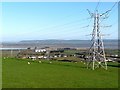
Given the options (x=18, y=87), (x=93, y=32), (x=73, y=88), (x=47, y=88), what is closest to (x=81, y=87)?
(x=73, y=88)

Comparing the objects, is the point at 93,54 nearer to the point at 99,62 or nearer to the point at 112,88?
the point at 99,62

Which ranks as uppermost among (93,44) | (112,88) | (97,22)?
(97,22)

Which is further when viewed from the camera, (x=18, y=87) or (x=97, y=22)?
(x=97, y=22)

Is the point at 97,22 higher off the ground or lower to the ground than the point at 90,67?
higher

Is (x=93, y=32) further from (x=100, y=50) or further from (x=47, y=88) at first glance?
(x=47, y=88)

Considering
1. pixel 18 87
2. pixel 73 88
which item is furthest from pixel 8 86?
pixel 73 88

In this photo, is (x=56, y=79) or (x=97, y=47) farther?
(x=97, y=47)

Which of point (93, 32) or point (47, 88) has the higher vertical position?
point (93, 32)

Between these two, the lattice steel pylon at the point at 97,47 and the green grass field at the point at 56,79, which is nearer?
the green grass field at the point at 56,79

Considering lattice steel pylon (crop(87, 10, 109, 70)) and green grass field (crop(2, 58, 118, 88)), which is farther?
lattice steel pylon (crop(87, 10, 109, 70))
